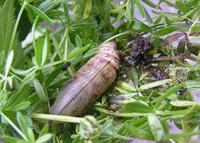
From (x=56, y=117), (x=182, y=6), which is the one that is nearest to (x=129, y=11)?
(x=182, y=6)

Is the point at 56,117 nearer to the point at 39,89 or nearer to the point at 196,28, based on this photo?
the point at 39,89

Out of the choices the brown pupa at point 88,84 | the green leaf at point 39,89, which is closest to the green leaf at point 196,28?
the brown pupa at point 88,84

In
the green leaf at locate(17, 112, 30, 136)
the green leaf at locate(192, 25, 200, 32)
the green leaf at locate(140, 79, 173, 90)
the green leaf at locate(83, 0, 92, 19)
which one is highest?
the green leaf at locate(83, 0, 92, 19)

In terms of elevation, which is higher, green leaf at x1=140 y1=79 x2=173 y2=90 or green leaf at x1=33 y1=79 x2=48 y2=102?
green leaf at x1=33 y1=79 x2=48 y2=102

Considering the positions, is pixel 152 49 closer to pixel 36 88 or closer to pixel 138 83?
pixel 138 83

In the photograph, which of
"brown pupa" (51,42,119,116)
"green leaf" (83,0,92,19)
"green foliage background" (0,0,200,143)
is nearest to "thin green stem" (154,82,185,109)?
"green foliage background" (0,0,200,143)

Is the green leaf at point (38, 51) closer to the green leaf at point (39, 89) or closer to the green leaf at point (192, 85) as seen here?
the green leaf at point (39, 89)

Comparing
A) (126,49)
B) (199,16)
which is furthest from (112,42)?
(199,16)

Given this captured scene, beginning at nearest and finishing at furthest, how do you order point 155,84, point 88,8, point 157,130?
point 157,130 < point 155,84 < point 88,8

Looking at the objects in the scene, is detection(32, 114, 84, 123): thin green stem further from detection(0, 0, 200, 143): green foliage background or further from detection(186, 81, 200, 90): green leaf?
detection(186, 81, 200, 90): green leaf
